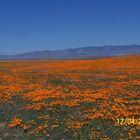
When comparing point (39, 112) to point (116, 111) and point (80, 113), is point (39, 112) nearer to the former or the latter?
point (80, 113)

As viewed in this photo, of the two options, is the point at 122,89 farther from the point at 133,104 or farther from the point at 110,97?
the point at 133,104

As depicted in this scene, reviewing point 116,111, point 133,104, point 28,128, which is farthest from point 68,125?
point 133,104

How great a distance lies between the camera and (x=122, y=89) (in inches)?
1254

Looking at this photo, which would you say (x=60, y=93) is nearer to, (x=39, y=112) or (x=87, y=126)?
(x=39, y=112)

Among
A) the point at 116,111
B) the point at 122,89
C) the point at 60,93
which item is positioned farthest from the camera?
the point at 122,89

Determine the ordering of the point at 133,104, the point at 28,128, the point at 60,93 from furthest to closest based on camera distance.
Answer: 1. the point at 60,93
2. the point at 133,104
3. the point at 28,128

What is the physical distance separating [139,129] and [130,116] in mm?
2438

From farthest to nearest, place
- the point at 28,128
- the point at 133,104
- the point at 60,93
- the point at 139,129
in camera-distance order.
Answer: the point at 60,93, the point at 133,104, the point at 28,128, the point at 139,129

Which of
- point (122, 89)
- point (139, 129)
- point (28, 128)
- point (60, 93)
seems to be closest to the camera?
point (139, 129)

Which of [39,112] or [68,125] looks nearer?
[68,125]

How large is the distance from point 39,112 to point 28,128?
336 centimetres

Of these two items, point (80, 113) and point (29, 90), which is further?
point (29, 90)

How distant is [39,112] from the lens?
23.4 meters

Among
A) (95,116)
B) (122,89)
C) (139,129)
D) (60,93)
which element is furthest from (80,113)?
(122,89)
